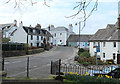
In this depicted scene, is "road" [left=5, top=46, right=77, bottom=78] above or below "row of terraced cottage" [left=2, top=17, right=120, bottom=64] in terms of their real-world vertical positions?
below

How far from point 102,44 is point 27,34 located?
2448 cm

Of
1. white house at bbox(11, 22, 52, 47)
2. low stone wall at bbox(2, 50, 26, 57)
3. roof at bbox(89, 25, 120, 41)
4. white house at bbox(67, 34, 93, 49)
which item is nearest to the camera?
low stone wall at bbox(2, 50, 26, 57)

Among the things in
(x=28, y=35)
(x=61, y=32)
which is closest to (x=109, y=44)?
(x=28, y=35)

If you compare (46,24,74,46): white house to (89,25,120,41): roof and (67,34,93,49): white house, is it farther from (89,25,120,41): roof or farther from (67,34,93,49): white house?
(89,25,120,41): roof

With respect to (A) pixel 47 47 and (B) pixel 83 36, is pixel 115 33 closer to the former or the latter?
(A) pixel 47 47

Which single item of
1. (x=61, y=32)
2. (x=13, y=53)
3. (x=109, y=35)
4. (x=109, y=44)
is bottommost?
(x=13, y=53)

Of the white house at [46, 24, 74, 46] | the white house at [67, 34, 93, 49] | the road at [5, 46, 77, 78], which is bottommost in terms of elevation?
the road at [5, 46, 77, 78]

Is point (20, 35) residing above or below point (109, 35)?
above

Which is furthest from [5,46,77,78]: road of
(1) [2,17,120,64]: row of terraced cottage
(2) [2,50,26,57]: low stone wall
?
(1) [2,17,120,64]: row of terraced cottage

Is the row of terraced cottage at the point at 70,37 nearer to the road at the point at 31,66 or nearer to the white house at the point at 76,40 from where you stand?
the white house at the point at 76,40

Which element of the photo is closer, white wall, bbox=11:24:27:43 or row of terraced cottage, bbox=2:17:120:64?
row of terraced cottage, bbox=2:17:120:64

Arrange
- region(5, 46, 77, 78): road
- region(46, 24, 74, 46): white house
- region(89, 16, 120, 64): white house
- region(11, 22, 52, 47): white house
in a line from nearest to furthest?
1. region(5, 46, 77, 78): road
2. region(89, 16, 120, 64): white house
3. region(11, 22, 52, 47): white house
4. region(46, 24, 74, 46): white house

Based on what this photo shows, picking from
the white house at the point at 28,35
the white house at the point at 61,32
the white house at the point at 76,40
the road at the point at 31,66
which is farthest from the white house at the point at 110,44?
the white house at the point at 76,40

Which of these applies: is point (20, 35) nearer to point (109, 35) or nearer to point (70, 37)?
point (70, 37)
